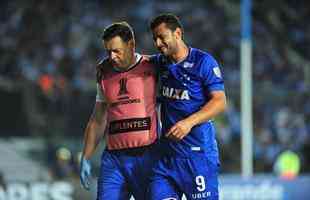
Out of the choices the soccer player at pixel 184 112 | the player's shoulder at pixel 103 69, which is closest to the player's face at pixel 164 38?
the soccer player at pixel 184 112

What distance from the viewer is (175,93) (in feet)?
20.2

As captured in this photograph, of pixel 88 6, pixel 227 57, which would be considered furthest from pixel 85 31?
pixel 227 57

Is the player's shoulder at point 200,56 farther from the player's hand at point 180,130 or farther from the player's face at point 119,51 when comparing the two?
the player's hand at point 180,130

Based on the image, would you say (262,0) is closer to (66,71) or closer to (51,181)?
(66,71)

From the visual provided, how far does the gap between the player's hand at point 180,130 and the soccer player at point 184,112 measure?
0.24m

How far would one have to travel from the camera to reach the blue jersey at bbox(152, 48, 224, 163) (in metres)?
6.06

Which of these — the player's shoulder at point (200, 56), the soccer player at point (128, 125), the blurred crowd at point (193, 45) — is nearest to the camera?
the player's shoulder at point (200, 56)

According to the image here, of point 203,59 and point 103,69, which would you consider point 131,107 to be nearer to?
point 103,69

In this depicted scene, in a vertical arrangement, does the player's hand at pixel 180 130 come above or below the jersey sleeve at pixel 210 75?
below

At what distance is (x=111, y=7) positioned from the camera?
15930mm

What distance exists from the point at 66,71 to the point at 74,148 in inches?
83.7

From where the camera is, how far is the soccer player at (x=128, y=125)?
632 centimetres

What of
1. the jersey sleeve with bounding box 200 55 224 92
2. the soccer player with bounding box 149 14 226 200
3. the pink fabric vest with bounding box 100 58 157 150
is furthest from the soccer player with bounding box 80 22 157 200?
the jersey sleeve with bounding box 200 55 224 92

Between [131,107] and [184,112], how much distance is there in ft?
1.40
